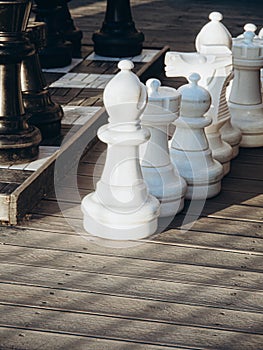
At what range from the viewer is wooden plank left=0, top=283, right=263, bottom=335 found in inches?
83.6

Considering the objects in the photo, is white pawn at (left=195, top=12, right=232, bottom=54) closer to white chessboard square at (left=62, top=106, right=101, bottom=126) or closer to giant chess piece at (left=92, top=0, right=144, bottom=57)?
white chessboard square at (left=62, top=106, right=101, bottom=126)

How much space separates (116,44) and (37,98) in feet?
4.79

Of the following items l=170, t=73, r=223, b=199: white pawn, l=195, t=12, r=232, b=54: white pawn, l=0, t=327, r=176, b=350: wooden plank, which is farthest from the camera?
l=195, t=12, r=232, b=54: white pawn

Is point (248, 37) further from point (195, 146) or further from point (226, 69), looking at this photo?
point (195, 146)

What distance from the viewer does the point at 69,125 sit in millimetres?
3449

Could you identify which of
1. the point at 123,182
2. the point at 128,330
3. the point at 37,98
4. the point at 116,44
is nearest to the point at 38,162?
the point at 37,98

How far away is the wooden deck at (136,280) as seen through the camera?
2.06m

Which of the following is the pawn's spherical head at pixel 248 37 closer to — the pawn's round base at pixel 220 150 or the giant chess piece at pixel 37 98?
the pawn's round base at pixel 220 150

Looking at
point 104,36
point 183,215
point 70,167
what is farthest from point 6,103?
point 104,36

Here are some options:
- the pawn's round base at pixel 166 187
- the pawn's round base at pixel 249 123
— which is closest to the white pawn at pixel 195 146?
the pawn's round base at pixel 166 187

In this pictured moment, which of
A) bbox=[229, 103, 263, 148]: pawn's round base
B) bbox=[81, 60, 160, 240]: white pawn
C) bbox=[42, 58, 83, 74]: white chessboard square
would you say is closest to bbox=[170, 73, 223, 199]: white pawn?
bbox=[81, 60, 160, 240]: white pawn

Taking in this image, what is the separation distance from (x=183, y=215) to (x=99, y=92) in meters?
1.33

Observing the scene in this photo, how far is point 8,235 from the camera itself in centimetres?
259

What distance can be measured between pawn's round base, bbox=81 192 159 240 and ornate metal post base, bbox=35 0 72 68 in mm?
1874
